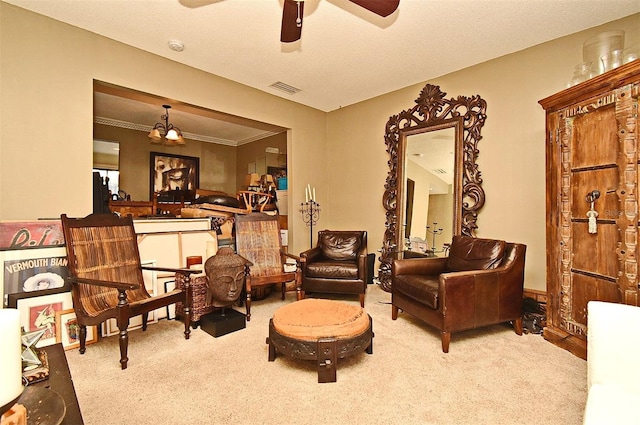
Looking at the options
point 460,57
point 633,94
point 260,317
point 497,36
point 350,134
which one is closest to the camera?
point 633,94

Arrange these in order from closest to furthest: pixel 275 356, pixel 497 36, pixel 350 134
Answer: pixel 275 356, pixel 497 36, pixel 350 134

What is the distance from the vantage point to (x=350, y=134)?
5219 mm

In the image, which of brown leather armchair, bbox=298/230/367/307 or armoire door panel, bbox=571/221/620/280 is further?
brown leather armchair, bbox=298/230/367/307

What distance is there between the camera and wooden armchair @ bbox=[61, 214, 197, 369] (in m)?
2.28

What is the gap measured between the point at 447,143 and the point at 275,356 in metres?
3.29

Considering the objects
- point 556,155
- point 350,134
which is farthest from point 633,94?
point 350,134

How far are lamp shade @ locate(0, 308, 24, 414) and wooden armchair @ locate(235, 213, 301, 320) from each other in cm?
276

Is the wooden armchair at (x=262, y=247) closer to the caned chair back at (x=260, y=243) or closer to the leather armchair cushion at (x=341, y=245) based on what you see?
the caned chair back at (x=260, y=243)

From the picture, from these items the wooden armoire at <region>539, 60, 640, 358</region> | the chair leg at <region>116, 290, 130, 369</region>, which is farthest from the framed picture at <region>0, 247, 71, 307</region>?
the wooden armoire at <region>539, 60, 640, 358</region>

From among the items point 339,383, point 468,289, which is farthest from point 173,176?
point 468,289

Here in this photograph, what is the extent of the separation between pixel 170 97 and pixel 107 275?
A: 2.13 meters

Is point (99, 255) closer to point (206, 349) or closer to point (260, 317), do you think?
point (206, 349)

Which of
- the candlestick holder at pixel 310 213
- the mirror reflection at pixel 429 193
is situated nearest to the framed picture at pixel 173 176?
the candlestick holder at pixel 310 213

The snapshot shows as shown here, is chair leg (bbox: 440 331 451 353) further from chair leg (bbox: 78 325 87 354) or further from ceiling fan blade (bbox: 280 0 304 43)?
chair leg (bbox: 78 325 87 354)
